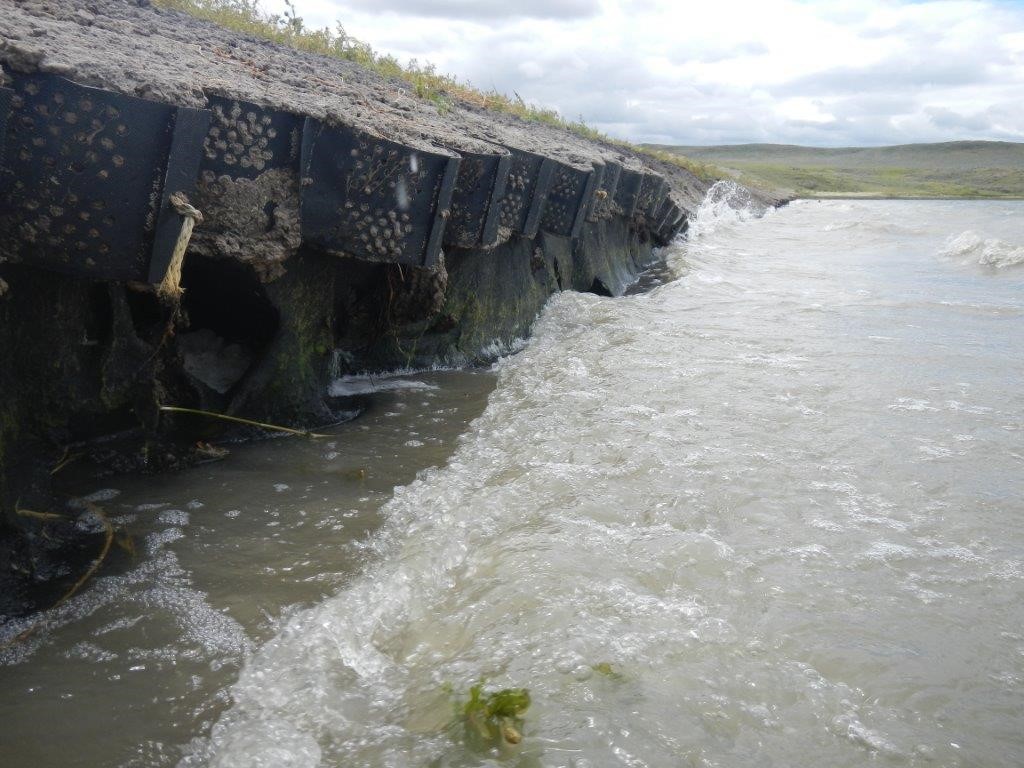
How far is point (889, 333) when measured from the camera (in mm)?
6855

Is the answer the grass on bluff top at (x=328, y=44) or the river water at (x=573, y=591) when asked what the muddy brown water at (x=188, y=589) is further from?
the grass on bluff top at (x=328, y=44)

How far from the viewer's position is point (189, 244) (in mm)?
3201

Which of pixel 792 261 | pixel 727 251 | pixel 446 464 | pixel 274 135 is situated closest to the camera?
pixel 274 135

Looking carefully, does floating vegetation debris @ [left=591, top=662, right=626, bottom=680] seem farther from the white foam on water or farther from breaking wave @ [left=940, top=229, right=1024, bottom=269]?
breaking wave @ [left=940, top=229, right=1024, bottom=269]

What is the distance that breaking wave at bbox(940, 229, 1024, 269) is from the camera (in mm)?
12180

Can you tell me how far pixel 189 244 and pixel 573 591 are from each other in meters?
1.93

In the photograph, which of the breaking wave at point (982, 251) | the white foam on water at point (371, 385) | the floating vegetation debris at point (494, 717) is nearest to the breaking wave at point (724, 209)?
the breaking wave at point (982, 251)

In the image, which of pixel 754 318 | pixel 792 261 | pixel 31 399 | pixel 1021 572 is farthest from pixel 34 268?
pixel 792 261

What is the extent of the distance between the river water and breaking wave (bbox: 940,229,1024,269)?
27.5 feet

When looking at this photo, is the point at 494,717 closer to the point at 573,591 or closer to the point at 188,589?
the point at 573,591

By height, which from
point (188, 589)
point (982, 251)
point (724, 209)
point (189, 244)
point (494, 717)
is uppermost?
point (724, 209)

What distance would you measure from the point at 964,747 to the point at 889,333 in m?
5.38

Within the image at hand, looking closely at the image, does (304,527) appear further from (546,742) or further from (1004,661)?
(1004,661)

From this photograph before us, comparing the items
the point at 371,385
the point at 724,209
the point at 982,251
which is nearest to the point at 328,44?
the point at 371,385
